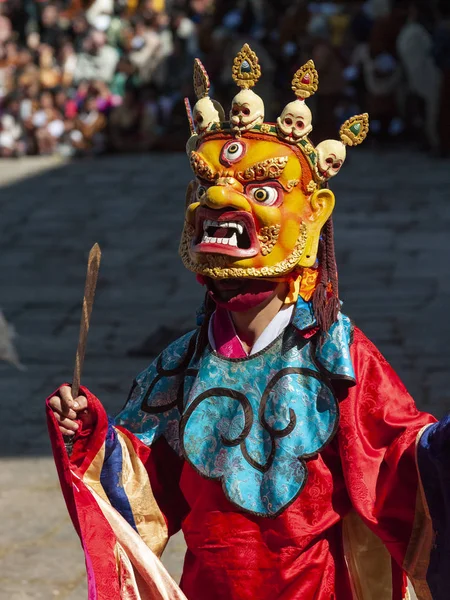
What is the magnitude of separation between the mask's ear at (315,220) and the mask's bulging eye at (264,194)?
11cm

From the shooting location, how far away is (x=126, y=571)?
10.5ft

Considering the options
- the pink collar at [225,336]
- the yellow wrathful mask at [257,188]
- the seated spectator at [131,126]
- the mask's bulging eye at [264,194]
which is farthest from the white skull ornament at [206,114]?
the seated spectator at [131,126]

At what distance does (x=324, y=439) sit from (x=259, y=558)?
330 mm

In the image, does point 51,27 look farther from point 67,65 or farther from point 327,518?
point 327,518

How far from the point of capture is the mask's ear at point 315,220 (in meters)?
3.14

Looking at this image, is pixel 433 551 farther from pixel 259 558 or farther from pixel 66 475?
pixel 66 475

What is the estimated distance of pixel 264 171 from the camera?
3.08 metres

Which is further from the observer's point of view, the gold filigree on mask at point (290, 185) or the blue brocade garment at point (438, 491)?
the gold filigree on mask at point (290, 185)

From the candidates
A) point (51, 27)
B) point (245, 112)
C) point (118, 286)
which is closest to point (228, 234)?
point (245, 112)

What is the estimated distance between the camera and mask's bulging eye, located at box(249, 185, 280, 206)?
310 centimetres

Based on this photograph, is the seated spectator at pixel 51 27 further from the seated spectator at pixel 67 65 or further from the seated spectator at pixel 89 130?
the seated spectator at pixel 89 130

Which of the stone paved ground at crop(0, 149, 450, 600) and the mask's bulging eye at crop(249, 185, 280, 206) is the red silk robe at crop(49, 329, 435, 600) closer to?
the mask's bulging eye at crop(249, 185, 280, 206)

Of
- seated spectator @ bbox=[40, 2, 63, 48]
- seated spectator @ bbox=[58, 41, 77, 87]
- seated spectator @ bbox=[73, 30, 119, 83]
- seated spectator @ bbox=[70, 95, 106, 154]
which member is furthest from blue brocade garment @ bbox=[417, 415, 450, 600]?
seated spectator @ bbox=[40, 2, 63, 48]

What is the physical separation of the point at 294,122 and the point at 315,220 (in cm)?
24
